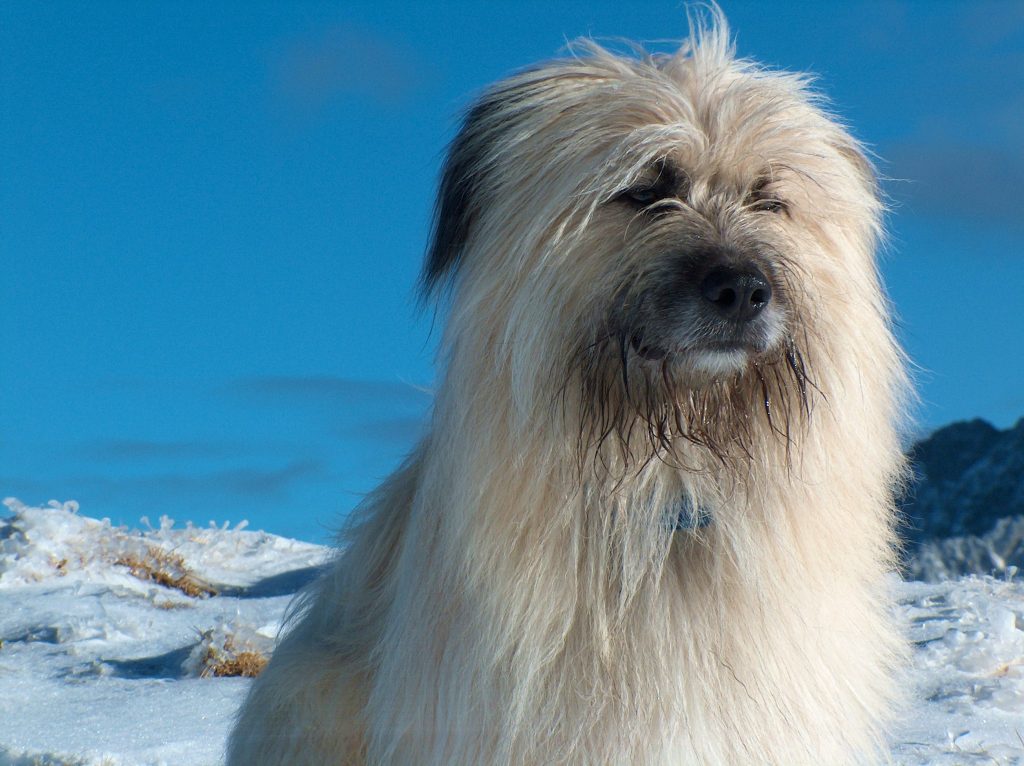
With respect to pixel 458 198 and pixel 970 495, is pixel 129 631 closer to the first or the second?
pixel 458 198

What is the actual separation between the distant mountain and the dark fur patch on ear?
9036 mm

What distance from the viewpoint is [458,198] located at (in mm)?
2939

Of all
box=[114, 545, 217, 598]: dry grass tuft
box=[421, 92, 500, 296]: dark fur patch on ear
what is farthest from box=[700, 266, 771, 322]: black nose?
box=[114, 545, 217, 598]: dry grass tuft

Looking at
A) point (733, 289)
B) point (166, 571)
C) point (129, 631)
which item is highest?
point (166, 571)

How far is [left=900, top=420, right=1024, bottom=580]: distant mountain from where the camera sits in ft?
37.4

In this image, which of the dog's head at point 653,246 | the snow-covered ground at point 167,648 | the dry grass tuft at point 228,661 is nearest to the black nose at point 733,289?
the dog's head at point 653,246

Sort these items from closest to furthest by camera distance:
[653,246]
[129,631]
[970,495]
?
[653,246] < [129,631] < [970,495]

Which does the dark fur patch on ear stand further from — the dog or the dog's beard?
the dog's beard

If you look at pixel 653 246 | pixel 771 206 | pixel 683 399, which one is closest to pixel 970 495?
pixel 771 206

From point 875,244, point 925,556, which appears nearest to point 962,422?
point 925,556

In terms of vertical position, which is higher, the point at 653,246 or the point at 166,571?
the point at 166,571

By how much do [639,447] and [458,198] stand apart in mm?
822

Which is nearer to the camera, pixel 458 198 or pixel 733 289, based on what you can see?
pixel 733 289

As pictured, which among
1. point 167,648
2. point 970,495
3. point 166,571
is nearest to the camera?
point 167,648
